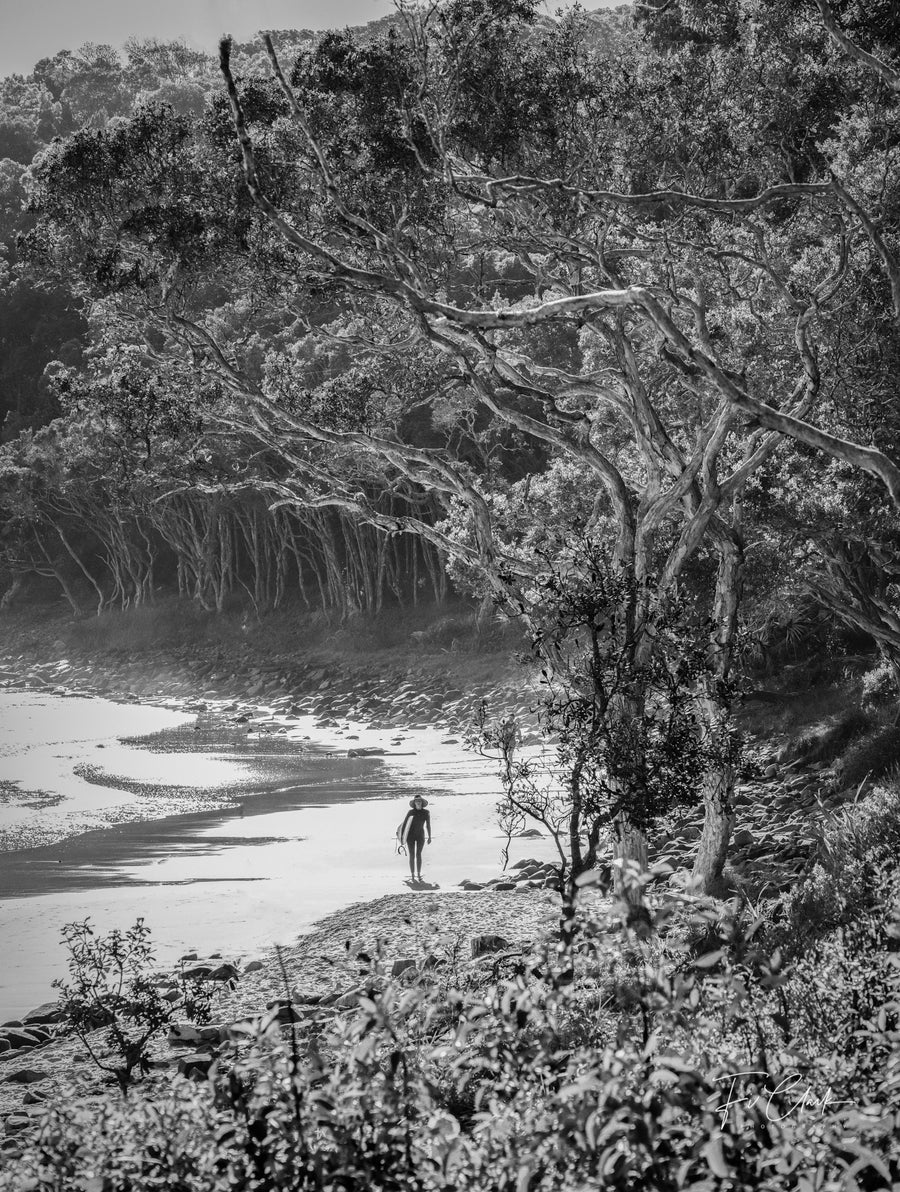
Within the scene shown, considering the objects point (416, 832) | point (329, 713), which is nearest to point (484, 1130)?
point (416, 832)

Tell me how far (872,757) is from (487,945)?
10.3 m

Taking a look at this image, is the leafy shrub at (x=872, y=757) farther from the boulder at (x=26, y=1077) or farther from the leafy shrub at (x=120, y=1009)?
the boulder at (x=26, y=1077)

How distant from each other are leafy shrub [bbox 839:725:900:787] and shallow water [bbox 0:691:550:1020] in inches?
212

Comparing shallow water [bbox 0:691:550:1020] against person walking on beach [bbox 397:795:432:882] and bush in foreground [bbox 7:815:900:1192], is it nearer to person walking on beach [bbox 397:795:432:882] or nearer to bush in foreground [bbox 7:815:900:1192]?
person walking on beach [bbox 397:795:432:882]

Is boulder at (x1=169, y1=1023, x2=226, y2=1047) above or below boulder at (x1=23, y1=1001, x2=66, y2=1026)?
above

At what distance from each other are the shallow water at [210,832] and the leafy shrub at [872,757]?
539 cm

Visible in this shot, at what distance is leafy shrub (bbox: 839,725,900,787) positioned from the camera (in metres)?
17.7

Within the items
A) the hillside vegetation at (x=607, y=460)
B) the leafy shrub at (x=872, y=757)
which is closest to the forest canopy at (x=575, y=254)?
the hillside vegetation at (x=607, y=460)

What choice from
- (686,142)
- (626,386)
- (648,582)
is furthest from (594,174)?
(648,582)

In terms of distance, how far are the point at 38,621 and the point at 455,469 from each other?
51.7 metres

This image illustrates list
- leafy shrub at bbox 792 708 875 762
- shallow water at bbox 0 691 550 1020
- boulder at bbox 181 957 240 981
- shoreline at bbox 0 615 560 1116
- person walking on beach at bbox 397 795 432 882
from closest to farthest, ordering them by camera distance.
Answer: boulder at bbox 181 957 240 981, shallow water at bbox 0 691 550 1020, shoreline at bbox 0 615 560 1116, person walking on beach at bbox 397 795 432 882, leafy shrub at bbox 792 708 875 762

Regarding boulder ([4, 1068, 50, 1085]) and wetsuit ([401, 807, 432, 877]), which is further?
wetsuit ([401, 807, 432, 877])

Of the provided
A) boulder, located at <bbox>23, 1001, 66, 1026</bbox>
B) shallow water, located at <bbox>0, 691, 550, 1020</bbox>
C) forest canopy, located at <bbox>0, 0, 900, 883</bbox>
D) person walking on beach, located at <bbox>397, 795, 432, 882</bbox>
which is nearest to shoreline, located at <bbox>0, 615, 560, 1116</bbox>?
shallow water, located at <bbox>0, 691, 550, 1020</bbox>

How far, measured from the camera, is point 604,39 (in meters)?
25.3
